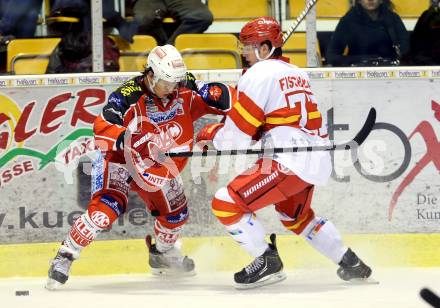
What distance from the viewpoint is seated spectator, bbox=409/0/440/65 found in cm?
612

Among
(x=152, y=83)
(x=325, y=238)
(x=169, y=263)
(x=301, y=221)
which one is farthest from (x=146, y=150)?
(x=325, y=238)

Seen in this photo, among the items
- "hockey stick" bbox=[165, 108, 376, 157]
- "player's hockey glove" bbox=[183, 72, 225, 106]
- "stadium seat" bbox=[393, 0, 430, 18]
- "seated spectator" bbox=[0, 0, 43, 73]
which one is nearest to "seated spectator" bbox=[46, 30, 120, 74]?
"seated spectator" bbox=[0, 0, 43, 73]

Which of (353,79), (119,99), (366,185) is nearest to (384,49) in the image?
(353,79)

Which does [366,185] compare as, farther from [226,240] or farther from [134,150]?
[134,150]

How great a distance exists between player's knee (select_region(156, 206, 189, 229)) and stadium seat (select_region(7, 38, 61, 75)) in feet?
4.24

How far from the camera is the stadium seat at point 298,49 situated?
241 inches

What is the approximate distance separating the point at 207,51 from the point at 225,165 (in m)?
0.69

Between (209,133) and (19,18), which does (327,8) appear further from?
(19,18)

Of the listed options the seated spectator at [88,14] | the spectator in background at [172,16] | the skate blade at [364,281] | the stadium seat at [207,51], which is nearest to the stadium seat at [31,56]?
the seated spectator at [88,14]

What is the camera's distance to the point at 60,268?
496 cm

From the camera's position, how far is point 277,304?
4.38 meters

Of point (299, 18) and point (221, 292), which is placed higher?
point (299, 18)

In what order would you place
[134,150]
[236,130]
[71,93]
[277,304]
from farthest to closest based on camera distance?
[71,93]
[134,150]
[236,130]
[277,304]

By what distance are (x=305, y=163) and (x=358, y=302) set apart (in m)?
0.76
